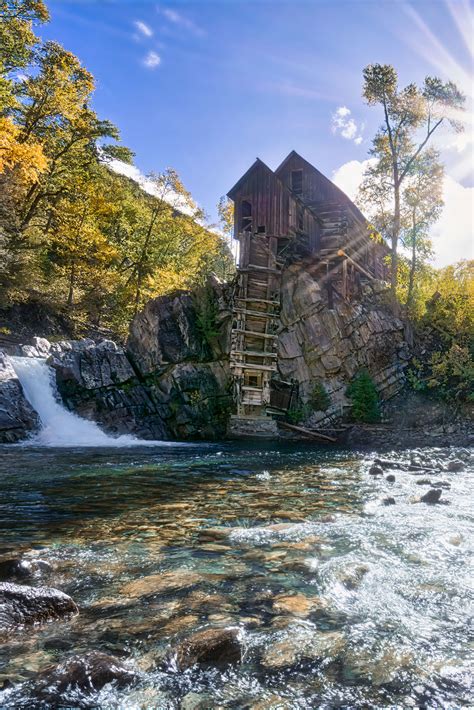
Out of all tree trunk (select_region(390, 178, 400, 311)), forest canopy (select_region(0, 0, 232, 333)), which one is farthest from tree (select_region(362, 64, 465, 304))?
forest canopy (select_region(0, 0, 232, 333))

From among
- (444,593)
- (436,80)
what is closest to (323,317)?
(436,80)

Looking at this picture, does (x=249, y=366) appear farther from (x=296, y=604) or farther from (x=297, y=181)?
(x=296, y=604)

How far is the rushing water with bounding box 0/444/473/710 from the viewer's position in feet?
8.67

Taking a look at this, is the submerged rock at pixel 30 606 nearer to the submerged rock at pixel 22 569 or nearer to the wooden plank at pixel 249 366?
the submerged rock at pixel 22 569

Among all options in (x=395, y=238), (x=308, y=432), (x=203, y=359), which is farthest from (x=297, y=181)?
(x=308, y=432)

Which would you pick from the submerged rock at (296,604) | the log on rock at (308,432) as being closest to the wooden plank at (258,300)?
the log on rock at (308,432)

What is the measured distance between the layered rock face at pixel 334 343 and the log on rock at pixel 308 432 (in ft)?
Result: 5.52

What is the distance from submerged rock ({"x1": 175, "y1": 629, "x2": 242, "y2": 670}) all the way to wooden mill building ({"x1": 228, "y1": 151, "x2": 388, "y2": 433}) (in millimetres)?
19666

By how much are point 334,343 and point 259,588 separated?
2336 centimetres

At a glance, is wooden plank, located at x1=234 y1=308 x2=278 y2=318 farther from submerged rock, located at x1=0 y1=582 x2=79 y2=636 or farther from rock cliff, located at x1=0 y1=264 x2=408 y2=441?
submerged rock, located at x1=0 y1=582 x2=79 y2=636

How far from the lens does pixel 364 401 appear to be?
24141 mm

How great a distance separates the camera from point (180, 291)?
27.2 meters

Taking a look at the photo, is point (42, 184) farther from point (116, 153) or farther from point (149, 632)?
point (149, 632)

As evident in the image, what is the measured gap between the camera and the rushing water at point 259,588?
2.64 metres
